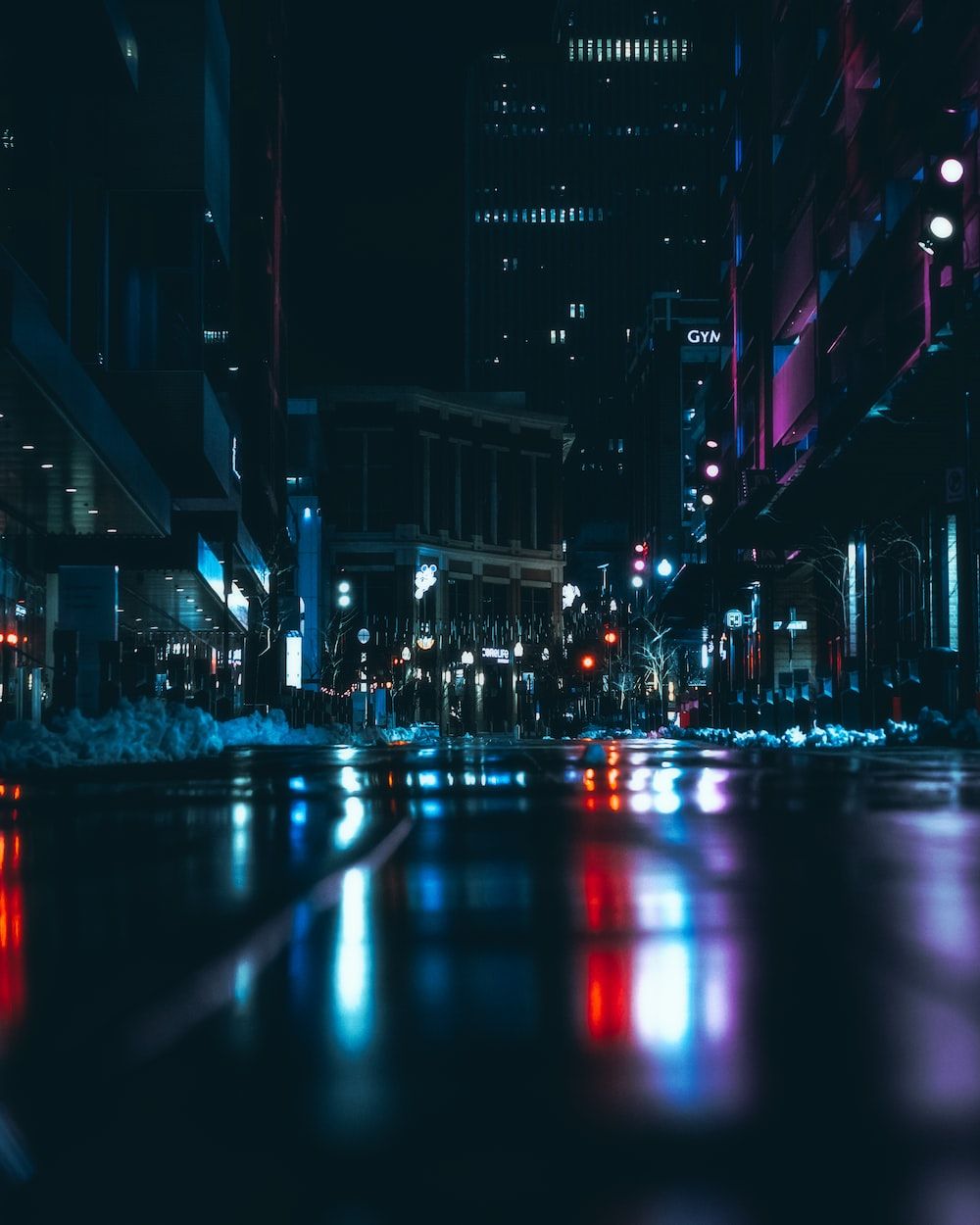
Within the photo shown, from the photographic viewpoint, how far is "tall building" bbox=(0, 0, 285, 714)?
119ft

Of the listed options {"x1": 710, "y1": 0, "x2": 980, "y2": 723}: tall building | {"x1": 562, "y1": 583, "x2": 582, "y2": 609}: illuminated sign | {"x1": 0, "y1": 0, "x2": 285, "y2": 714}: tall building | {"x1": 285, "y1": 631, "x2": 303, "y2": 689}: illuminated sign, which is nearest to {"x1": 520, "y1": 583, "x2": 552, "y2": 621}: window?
{"x1": 562, "y1": 583, "x2": 582, "y2": 609}: illuminated sign

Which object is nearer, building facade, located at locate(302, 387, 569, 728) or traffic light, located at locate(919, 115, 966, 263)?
traffic light, located at locate(919, 115, 966, 263)

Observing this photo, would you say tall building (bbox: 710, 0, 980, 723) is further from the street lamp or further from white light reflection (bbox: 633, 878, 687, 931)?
white light reflection (bbox: 633, 878, 687, 931)

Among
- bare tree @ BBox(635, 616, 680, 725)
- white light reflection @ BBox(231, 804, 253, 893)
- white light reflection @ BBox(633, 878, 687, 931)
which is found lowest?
white light reflection @ BBox(633, 878, 687, 931)

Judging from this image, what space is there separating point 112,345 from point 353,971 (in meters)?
52.3

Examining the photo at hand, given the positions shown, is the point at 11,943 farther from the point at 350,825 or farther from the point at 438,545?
the point at 438,545

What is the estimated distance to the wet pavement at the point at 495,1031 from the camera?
2.97 metres

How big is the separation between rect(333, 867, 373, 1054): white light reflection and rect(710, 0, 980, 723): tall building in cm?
2204

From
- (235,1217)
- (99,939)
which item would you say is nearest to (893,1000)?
(235,1217)

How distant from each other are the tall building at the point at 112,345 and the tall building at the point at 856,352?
16.7 m

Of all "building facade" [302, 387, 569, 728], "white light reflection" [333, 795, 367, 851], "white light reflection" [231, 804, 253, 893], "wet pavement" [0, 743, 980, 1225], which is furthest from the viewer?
"building facade" [302, 387, 569, 728]

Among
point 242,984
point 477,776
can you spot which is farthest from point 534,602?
point 242,984

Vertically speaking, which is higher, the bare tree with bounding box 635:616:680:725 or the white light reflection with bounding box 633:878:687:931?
the bare tree with bounding box 635:616:680:725

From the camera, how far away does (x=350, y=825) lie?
11.7 meters
